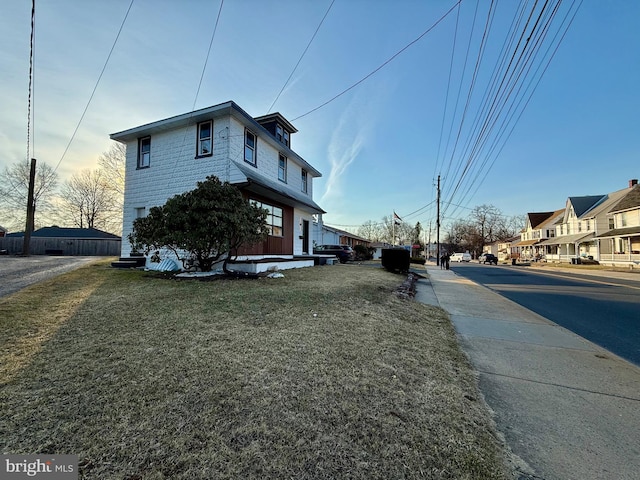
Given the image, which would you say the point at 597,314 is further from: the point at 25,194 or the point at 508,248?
the point at 508,248

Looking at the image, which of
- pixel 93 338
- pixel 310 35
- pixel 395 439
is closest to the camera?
pixel 395 439

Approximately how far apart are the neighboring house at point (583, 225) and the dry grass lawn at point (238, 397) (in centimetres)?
3888

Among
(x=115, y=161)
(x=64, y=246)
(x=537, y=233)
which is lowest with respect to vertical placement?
(x=64, y=246)

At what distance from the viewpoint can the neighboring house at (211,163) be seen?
10.5 m

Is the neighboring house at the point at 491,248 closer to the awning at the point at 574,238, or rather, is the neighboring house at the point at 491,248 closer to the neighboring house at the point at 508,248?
the neighboring house at the point at 508,248

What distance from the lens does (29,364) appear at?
2.63 meters

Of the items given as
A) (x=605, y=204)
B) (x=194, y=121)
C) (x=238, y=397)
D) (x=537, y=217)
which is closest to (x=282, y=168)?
(x=194, y=121)

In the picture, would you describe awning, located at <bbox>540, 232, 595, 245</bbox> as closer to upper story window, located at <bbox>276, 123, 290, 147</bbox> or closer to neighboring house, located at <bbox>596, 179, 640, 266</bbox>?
neighboring house, located at <bbox>596, 179, 640, 266</bbox>

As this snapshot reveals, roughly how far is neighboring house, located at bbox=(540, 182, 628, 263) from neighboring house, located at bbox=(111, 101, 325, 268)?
3553 cm

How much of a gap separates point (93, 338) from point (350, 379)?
3238mm

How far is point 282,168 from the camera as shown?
48.2 ft

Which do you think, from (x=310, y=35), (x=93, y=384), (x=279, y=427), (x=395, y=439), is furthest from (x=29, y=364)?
(x=310, y=35)

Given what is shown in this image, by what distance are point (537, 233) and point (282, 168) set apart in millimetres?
53742

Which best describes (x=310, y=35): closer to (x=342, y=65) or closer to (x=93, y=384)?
(x=342, y=65)
